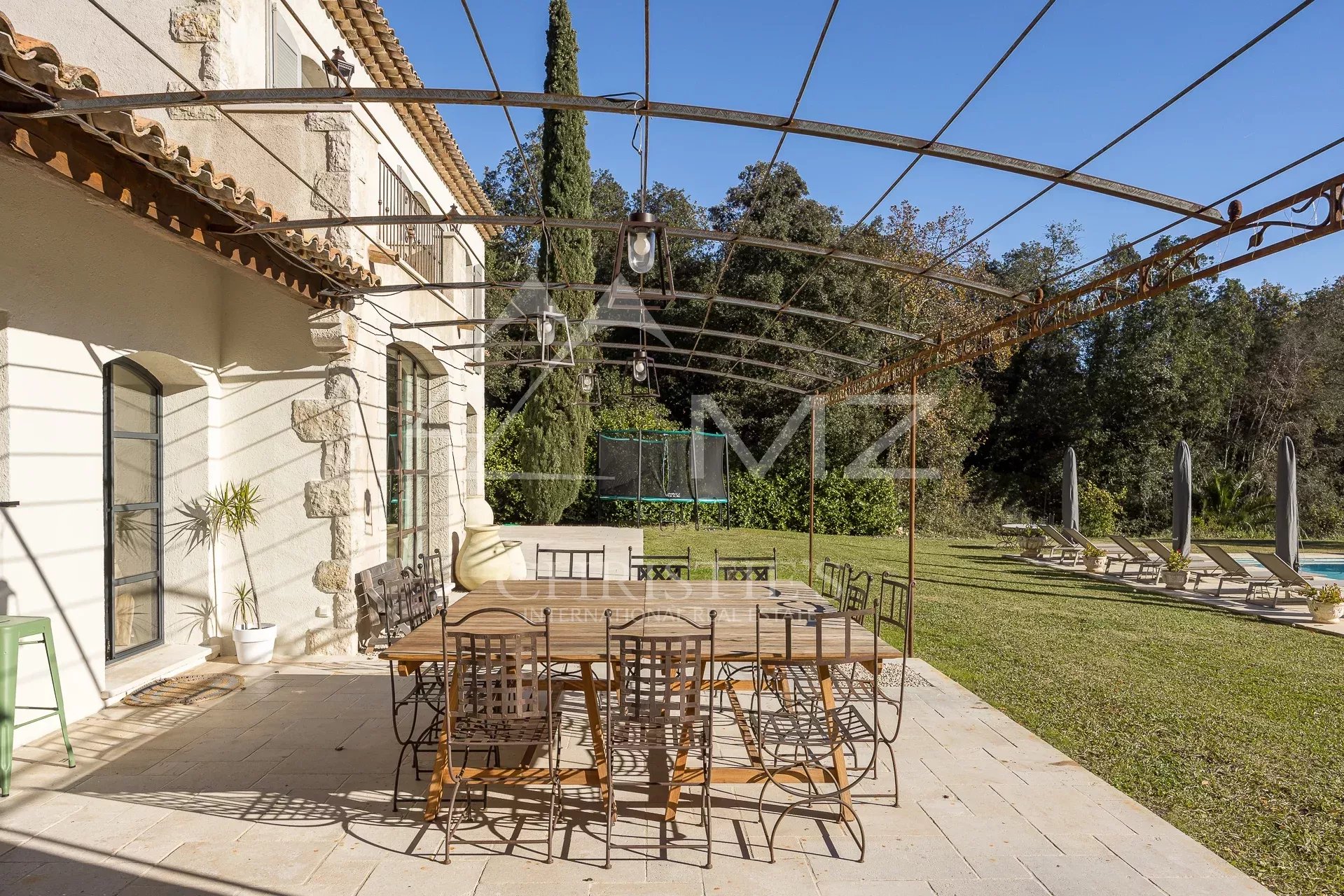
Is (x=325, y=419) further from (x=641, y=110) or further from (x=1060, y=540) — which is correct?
(x=1060, y=540)

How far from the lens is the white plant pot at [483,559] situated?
8.66m

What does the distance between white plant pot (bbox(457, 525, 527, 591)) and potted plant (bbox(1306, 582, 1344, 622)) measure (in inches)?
340

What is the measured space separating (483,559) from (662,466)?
312 inches

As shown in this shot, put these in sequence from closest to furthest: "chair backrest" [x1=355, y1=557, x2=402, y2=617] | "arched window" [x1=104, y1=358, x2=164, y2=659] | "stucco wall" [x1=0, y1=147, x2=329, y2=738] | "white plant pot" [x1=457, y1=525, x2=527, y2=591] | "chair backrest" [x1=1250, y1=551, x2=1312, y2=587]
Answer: "stucco wall" [x1=0, y1=147, x2=329, y2=738] → "chair backrest" [x1=355, y1=557, x2=402, y2=617] → "arched window" [x1=104, y1=358, x2=164, y2=659] → "white plant pot" [x1=457, y1=525, x2=527, y2=591] → "chair backrest" [x1=1250, y1=551, x2=1312, y2=587]

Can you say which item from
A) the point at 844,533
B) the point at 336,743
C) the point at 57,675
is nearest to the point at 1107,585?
the point at 844,533

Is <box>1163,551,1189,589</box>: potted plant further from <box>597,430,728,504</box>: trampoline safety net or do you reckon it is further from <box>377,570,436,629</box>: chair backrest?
<box>377,570,436,629</box>: chair backrest

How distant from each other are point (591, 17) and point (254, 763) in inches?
159

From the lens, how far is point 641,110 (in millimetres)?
2943

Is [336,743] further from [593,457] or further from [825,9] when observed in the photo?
[593,457]

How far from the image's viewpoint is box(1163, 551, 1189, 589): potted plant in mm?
10781

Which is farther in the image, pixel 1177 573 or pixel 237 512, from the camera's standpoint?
pixel 1177 573

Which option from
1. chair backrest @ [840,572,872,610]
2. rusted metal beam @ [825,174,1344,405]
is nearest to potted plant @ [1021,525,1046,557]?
rusted metal beam @ [825,174,1344,405]

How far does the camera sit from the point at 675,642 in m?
3.46

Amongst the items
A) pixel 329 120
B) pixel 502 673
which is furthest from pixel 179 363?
pixel 502 673
